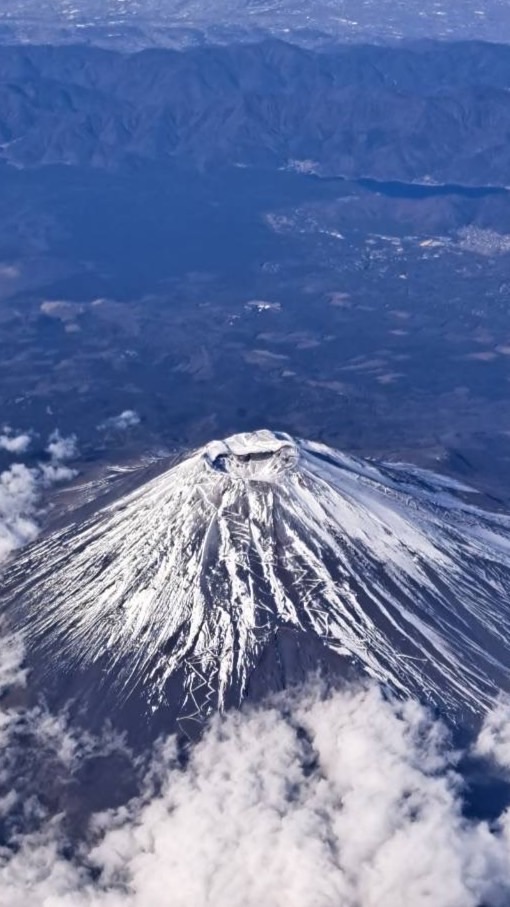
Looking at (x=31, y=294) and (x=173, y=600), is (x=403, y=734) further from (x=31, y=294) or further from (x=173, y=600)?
(x=31, y=294)

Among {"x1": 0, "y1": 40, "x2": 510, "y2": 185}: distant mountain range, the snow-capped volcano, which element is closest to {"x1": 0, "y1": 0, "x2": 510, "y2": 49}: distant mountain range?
{"x1": 0, "y1": 40, "x2": 510, "y2": 185}: distant mountain range

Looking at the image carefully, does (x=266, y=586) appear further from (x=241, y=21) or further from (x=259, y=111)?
(x=241, y=21)

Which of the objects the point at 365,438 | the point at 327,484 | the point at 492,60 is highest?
the point at 492,60

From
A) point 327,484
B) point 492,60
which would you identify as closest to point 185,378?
point 327,484

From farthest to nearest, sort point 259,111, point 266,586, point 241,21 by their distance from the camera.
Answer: point 241,21, point 259,111, point 266,586

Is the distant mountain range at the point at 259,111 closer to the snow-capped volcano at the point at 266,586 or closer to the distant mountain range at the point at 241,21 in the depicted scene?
the distant mountain range at the point at 241,21

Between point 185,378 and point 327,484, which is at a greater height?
point 327,484

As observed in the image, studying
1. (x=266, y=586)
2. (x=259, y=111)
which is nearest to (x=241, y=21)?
(x=259, y=111)
